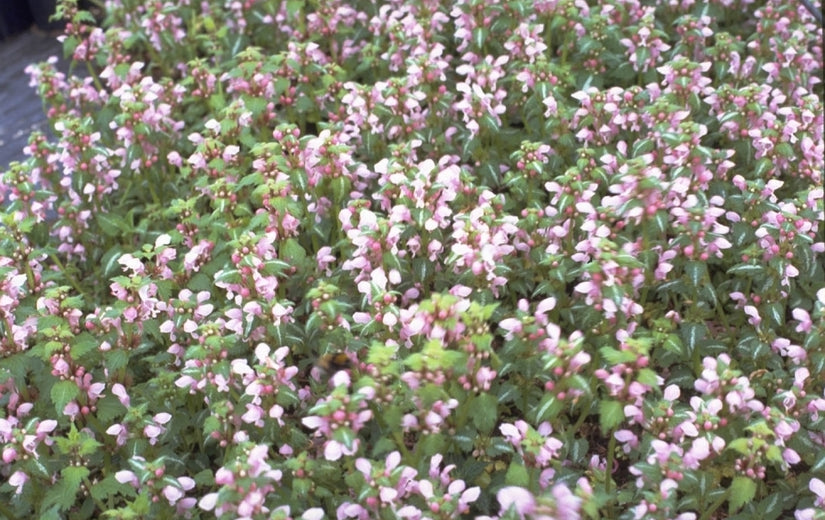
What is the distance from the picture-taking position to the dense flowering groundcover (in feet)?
10.0

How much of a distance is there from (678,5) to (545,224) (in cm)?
263

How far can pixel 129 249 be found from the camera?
4863 mm

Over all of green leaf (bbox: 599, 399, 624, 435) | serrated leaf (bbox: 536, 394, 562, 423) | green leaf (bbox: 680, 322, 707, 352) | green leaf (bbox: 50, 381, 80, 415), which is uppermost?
green leaf (bbox: 50, 381, 80, 415)

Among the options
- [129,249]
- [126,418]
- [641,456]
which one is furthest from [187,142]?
[641,456]

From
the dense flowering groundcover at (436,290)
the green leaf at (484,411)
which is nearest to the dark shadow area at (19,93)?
the dense flowering groundcover at (436,290)

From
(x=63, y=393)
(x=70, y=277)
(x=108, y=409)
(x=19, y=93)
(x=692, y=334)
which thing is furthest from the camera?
(x=19, y=93)

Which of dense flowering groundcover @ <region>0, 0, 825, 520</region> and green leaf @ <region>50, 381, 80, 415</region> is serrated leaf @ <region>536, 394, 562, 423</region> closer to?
dense flowering groundcover @ <region>0, 0, 825, 520</region>

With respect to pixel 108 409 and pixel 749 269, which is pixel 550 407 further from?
pixel 108 409

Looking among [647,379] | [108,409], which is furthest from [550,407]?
[108,409]

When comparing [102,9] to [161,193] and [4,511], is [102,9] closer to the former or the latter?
[161,193]

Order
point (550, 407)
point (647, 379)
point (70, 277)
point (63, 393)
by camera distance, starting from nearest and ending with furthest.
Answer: point (647, 379) < point (550, 407) < point (63, 393) < point (70, 277)

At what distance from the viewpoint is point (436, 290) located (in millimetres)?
4133

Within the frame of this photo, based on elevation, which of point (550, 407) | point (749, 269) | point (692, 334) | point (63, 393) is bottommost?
point (692, 334)

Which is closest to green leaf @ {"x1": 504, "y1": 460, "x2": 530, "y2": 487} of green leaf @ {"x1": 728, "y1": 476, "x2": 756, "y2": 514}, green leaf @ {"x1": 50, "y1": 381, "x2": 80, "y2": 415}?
green leaf @ {"x1": 728, "y1": 476, "x2": 756, "y2": 514}
